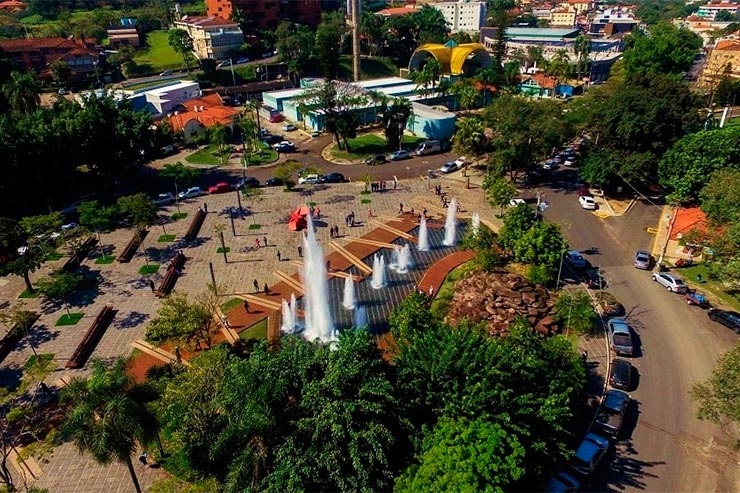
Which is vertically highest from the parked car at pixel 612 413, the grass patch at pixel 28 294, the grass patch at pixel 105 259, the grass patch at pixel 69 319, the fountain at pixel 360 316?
the grass patch at pixel 105 259

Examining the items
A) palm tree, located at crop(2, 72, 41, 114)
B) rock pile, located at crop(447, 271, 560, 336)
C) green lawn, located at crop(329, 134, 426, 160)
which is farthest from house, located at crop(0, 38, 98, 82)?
rock pile, located at crop(447, 271, 560, 336)

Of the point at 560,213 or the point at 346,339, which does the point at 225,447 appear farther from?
the point at 560,213

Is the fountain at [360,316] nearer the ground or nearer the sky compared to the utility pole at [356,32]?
nearer the ground

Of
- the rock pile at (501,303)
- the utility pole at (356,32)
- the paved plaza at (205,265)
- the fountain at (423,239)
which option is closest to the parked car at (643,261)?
the rock pile at (501,303)

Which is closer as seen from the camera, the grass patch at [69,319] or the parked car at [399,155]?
the grass patch at [69,319]

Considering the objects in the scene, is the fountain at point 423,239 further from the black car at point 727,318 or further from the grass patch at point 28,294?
the grass patch at point 28,294

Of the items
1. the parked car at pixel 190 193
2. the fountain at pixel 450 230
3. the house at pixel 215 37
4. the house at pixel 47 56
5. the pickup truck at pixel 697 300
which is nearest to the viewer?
the pickup truck at pixel 697 300

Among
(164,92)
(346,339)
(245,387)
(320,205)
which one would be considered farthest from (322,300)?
(164,92)

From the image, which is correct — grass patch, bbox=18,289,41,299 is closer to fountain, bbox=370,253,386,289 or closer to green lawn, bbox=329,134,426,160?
fountain, bbox=370,253,386,289
